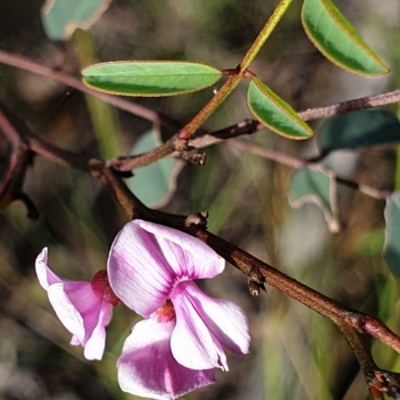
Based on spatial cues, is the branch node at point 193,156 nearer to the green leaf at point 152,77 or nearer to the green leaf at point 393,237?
the green leaf at point 152,77

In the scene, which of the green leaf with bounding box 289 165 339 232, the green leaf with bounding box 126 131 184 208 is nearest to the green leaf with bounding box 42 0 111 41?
the green leaf with bounding box 126 131 184 208

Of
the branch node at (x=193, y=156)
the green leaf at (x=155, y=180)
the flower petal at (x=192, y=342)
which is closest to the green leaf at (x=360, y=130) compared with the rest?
the green leaf at (x=155, y=180)

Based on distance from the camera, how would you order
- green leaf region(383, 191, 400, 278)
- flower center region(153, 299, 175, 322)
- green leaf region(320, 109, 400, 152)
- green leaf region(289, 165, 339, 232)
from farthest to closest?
green leaf region(289, 165, 339, 232)
green leaf region(320, 109, 400, 152)
green leaf region(383, 191, 400, 278)
flower center region(153, 299, 175, 322)

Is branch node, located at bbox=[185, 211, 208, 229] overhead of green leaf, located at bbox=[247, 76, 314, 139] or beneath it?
beneath

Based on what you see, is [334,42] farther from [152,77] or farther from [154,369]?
[154,369]

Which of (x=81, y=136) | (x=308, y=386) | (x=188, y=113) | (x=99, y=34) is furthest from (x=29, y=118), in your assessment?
(x=308, y=386)

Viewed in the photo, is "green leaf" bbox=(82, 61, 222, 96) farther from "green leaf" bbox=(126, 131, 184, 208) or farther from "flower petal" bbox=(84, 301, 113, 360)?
"green leaf" bbox=(126, 131, 184, 208)
